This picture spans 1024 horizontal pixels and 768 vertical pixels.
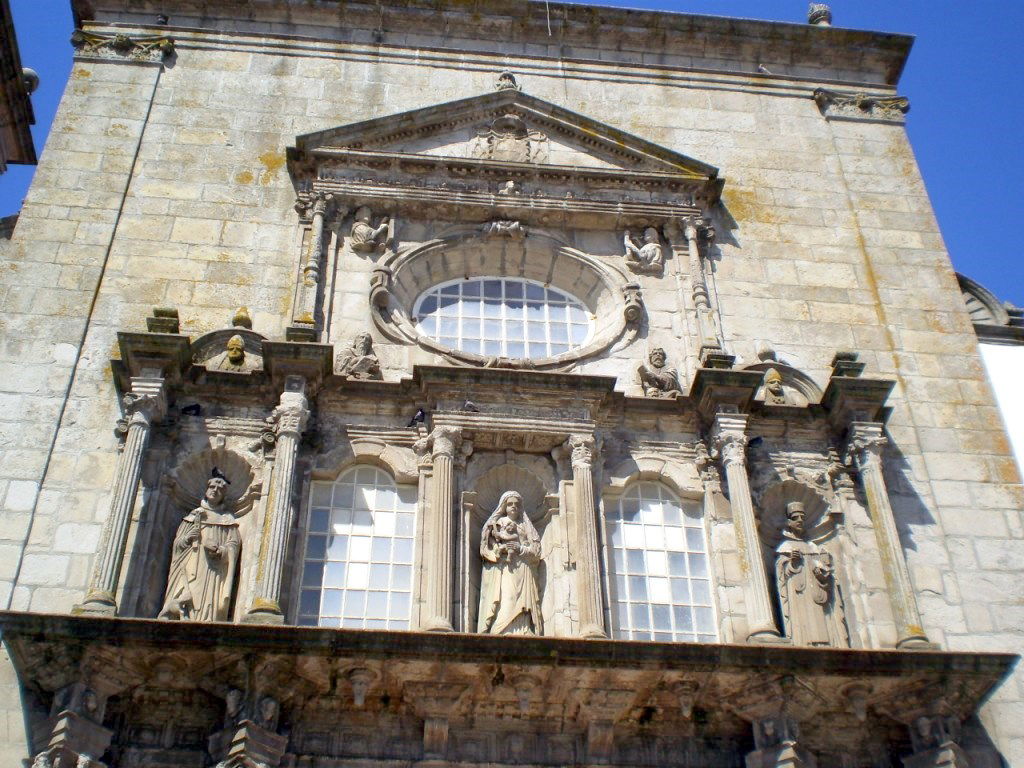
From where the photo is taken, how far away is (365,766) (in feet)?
33.2

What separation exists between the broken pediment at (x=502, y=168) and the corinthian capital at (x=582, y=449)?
3529mm

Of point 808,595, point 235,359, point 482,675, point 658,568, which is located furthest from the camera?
point 235,359

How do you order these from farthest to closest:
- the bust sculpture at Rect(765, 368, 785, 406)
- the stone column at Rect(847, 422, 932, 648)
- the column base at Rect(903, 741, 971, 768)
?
1. the bust sculpture at Rect(765, 368, 785, 406)
2. the stone column at Rect(847, 422, 932, 648)
3. the column base at Rect(903, 741, 971, 768)

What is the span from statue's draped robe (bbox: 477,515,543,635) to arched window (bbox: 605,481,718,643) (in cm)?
81

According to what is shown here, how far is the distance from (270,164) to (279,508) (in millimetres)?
5319

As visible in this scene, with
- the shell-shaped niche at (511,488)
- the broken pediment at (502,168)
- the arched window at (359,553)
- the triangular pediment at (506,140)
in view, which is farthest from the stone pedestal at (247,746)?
the triangular pediment at (506,140)

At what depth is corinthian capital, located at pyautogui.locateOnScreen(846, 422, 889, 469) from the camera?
490 inches

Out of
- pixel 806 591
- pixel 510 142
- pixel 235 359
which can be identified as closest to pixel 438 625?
pixel 806 591

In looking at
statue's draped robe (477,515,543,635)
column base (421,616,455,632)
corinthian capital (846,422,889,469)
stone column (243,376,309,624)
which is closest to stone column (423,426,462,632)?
column base (421,616,455,632)

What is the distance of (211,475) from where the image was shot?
40.1 ft

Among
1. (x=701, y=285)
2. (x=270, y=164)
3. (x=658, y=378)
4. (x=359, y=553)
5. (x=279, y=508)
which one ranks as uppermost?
(x=270, y=164)

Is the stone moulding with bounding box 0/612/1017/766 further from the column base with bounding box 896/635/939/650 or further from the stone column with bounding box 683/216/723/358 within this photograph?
the stone column with bounding box 683/216/723/358

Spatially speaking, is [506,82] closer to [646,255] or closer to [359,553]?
[646,255]

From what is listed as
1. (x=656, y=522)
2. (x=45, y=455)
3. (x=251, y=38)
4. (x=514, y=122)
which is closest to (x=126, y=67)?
(x=251, y=38)
